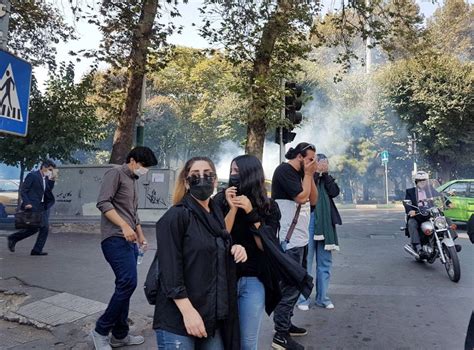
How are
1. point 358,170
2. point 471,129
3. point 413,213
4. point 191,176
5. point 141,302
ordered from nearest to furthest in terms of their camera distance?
point 191,176 < point 141,302 < point 413,213 < point 471,129 < point 358,170

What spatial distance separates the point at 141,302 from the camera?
5.12m

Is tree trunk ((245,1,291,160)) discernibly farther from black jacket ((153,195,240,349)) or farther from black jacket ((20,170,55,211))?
→ black jacket ((153,195,240,349))

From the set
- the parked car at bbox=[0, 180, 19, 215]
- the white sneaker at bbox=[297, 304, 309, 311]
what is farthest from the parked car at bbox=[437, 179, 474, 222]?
the parked car at bbox=[0, 180, 19, 215]

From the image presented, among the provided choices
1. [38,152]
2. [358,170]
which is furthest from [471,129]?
[38,152]

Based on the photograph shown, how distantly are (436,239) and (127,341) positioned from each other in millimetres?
4822

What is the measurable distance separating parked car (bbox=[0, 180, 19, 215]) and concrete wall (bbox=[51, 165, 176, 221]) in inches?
52.8

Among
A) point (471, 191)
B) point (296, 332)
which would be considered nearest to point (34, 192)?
point (296, 332)

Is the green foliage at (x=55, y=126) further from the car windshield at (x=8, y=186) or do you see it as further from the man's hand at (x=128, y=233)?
the man's hand at (x=128, y=233)

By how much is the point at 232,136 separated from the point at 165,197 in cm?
A: 2188

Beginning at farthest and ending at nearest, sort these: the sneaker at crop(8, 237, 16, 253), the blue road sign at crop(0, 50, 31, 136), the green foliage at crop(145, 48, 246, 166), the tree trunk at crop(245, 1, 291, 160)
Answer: the green foliage at crop(145, 48, 246, 166) < the tree trunk at crop(245, 1, 291, 160) < the sneaker at crop(8, 237, 16, 253) < the blue road sign at crop(0, 50, 31, 136)

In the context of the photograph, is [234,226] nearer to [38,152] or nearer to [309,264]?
[309,264]

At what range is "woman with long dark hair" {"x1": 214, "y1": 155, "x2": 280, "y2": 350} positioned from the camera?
2.60 meters

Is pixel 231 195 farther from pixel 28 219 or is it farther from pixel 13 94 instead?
pixel 28 219

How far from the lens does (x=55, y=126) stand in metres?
13.1
